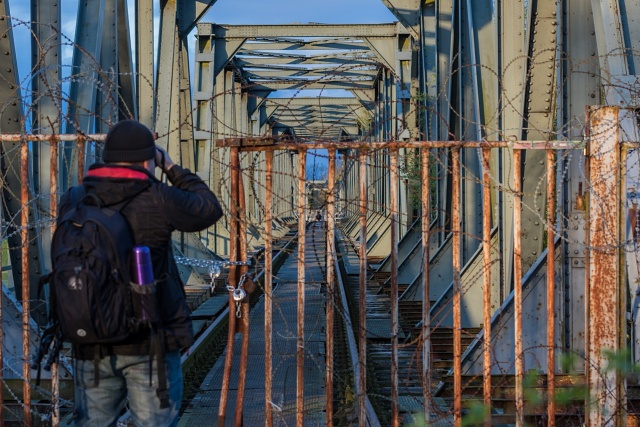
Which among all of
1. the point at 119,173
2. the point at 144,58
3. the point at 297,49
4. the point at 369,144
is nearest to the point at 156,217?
the point at 119,173

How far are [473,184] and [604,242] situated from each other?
7.07m

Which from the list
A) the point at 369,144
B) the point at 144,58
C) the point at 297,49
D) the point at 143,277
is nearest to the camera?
the point at 143,277

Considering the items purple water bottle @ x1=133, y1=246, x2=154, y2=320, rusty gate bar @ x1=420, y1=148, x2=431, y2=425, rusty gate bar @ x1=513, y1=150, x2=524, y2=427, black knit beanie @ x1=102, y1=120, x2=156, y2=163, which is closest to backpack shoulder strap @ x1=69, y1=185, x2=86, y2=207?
black knit beanie @ x1=102, y1=120, x2=156, y2=163

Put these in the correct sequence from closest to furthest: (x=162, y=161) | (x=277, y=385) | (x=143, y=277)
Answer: (x=143, y=277) → (x=162, y=161) → (x=277, y=385)

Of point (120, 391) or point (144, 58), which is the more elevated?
point (144, 58)

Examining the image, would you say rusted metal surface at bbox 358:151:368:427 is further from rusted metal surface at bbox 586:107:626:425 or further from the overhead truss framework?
the overhead truss framework

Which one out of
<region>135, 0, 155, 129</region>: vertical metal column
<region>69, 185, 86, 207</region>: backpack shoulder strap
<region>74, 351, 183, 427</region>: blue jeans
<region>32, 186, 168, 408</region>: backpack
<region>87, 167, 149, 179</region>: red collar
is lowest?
<region>74, 351, 183, 427</region>: blue jeans

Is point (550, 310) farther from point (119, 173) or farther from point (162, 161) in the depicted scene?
point (119, 173)

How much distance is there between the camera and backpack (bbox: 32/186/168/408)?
3992mm

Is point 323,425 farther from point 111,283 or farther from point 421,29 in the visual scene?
point 421,29

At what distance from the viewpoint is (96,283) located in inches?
157

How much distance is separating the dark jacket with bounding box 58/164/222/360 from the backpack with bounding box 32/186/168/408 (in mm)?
64

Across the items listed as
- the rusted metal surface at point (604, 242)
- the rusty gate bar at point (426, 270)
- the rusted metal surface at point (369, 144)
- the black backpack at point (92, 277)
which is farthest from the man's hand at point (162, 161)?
the rusted metal surface at point (604, 242)

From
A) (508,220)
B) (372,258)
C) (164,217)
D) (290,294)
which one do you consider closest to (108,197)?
(164,217)
